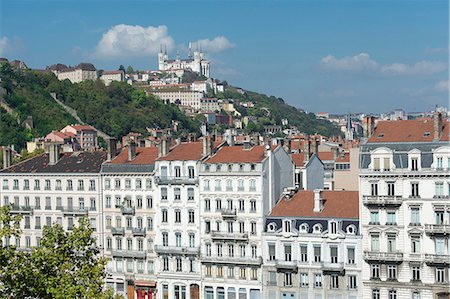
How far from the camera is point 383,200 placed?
187ft

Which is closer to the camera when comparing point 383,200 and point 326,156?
point 383,200

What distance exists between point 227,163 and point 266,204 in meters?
4.50

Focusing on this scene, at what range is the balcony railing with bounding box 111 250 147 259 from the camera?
221 feet

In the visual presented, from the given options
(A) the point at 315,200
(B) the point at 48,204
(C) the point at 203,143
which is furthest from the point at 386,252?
(B) the point at 48,204

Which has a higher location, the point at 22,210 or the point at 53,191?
the point at 53,191

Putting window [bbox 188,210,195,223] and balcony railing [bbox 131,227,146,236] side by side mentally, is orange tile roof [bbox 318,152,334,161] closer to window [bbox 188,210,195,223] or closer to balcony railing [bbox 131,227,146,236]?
window [bbox 188,210,195,223]

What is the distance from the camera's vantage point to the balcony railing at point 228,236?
206 ft

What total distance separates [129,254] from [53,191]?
9.41 meters

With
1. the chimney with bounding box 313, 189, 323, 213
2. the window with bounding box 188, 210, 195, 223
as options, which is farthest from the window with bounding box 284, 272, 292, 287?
the window with bounding box 188, 210, 195, 223

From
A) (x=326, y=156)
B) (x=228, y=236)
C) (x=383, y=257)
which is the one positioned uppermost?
(x=326, y=156)

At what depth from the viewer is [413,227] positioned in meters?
56.1

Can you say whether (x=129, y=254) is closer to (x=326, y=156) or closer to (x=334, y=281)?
(x=334, y=281)

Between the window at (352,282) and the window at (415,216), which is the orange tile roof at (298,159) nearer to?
the window at (352,282)

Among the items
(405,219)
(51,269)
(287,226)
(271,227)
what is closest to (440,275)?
(405,219)
